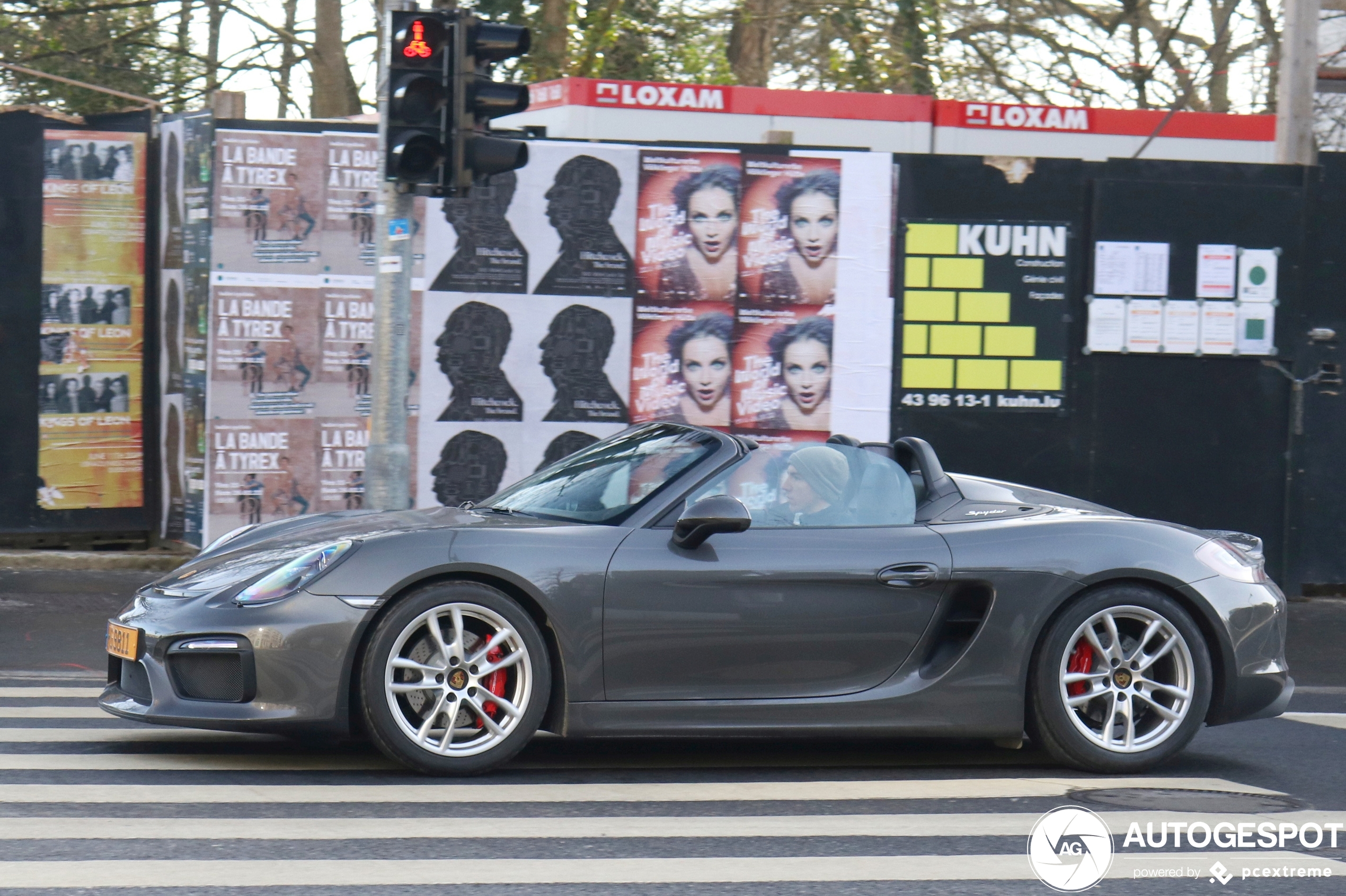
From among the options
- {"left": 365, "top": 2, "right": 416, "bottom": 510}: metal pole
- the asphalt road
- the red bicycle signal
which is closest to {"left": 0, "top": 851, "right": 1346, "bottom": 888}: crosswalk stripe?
the asphalt road

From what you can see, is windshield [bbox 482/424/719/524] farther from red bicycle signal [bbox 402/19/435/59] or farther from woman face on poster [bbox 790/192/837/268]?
woman face on poster [bbox 790/192/837/268]

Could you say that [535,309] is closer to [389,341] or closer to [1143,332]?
[389,341]

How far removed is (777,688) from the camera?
18.7 feet

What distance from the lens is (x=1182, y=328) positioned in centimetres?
1138

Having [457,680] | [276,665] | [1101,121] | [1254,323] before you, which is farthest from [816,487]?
[1101,121]

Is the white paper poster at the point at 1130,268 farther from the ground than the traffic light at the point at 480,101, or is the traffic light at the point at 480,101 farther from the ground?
the traffic light at the point at 480,101

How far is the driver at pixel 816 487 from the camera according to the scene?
597 cm

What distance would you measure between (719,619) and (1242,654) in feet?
6.61

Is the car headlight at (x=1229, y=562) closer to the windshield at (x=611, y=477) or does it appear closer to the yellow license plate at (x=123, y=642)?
the windshield at (x=611, y=477)

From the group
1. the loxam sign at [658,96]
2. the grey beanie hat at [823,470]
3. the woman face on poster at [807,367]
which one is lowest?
the grey beanie hat at [823,470]

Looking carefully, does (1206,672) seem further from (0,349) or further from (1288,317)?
(0,349)

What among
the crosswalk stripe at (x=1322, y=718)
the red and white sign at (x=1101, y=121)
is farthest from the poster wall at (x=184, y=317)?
the crosswalk stripe at (x=1322, y=718)

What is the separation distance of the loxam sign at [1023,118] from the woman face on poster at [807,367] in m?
3.32

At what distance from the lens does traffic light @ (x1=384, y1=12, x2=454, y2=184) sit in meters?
8.33
